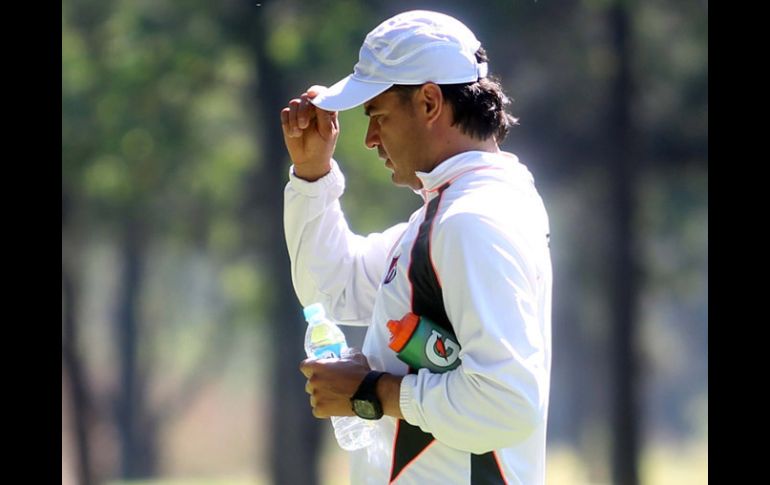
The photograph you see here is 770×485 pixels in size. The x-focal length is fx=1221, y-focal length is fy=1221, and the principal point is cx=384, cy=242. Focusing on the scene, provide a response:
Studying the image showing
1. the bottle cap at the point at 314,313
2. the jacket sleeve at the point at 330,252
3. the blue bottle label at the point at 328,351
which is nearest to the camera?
the blue bottle label at the point at 328,351

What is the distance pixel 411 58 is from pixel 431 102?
97 mm

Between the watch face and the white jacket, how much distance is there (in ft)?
0.24

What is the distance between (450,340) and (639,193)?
1194 cm

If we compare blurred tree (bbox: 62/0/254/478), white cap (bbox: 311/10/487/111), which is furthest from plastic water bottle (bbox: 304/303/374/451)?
blurred tree (bbox: 62/0/254/478)

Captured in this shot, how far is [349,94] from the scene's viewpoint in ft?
8.19

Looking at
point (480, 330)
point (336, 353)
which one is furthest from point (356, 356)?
point (480, 330)

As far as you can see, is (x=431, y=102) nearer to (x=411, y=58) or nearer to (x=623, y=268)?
(x=411, y=58)

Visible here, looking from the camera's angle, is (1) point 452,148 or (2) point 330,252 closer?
(1) point 452,148

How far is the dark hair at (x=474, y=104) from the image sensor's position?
Result: 8.14ft

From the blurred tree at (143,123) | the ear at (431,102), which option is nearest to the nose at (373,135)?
the ear at (431,102)

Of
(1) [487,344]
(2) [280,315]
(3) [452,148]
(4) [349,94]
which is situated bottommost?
(2) [280,315]

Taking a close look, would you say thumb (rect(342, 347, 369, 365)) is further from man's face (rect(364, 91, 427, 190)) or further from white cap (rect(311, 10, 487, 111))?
white cap (rect(311, 10, 487, 111))

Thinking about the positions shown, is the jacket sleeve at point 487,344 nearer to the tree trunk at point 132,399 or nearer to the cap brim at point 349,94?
the cap brim at point 349,94
